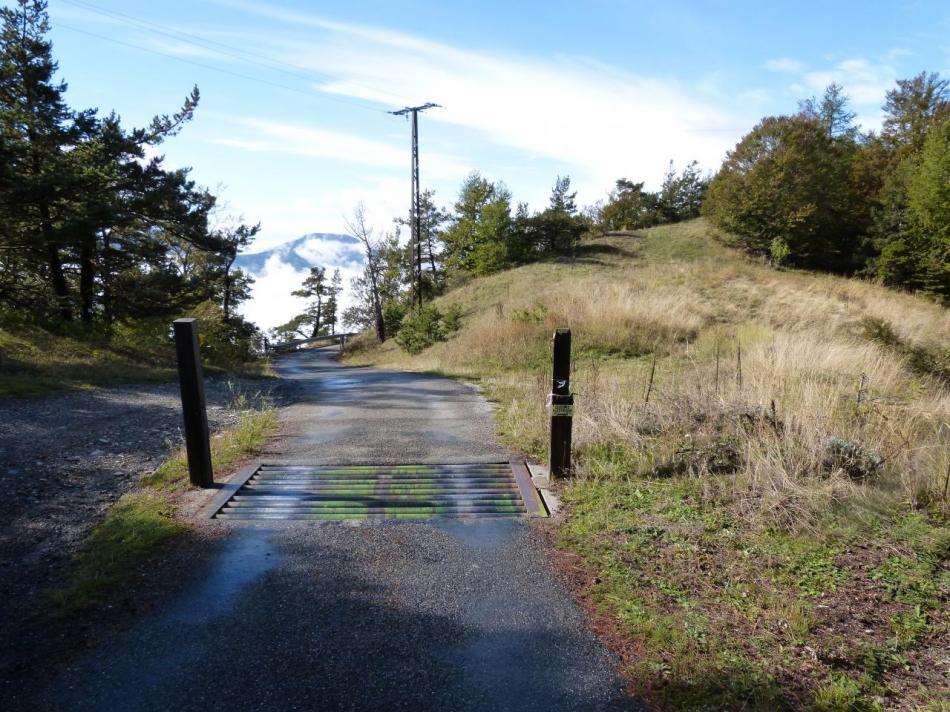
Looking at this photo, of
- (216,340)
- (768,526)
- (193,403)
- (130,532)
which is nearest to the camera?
(768,526)

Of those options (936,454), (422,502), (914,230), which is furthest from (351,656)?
(914,230)

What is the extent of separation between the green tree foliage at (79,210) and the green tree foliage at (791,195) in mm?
26046

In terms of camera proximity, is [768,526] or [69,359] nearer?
[768,526]

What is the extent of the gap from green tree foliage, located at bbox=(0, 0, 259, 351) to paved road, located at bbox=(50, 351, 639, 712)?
1207 centimetres

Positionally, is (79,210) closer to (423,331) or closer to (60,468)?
(60,468)

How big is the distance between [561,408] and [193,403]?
3.24 m

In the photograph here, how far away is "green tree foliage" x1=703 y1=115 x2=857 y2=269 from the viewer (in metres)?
29.0

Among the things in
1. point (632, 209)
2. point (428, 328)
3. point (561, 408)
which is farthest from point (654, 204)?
point (561, 408)

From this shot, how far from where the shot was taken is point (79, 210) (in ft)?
42.4

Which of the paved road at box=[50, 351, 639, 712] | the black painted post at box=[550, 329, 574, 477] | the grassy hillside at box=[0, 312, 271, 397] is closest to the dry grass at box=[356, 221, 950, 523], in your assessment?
the black painted post at box=[550, 329, 574, 477]

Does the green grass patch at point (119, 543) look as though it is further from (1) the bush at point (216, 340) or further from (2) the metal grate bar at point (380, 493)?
(1) the bush at point (216, 340)

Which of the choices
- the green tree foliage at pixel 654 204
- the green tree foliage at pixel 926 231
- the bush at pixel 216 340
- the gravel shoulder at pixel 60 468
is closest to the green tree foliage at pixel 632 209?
the green tree foliage at pixel 654 204

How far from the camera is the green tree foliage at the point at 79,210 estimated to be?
41.1ft

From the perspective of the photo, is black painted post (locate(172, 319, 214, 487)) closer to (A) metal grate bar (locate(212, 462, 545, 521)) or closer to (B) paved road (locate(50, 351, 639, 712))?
(A) metal grate bar (locate(212, 462, 545, 521))
